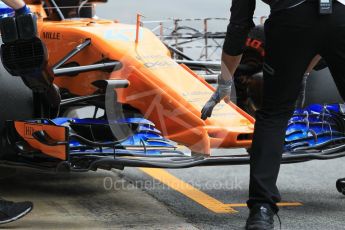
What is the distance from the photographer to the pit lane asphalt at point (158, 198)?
461cm

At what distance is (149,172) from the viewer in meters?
6.46

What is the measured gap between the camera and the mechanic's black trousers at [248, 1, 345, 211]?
371cm

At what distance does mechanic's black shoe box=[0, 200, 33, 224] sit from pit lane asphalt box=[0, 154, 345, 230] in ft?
0.25

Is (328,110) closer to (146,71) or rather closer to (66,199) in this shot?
(146,71)

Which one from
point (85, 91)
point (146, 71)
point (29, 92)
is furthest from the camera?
point (85, 91)

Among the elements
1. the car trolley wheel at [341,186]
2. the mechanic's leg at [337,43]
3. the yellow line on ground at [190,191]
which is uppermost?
the mechanic's leg at [337,43]

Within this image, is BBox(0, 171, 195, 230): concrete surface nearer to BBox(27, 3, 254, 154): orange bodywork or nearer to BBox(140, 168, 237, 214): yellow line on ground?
BBox(140, 168, 237, 214): yellow line on ground

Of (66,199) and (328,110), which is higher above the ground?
(328,110)

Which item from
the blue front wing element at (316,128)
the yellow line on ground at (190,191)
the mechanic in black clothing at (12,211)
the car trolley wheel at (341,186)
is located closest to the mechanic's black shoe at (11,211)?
the mechanic in black clothing at (12,211)

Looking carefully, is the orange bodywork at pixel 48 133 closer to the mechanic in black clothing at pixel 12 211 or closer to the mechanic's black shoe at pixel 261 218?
the mechanic in black clothing at pixel 12 211

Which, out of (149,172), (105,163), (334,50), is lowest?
(149,172)

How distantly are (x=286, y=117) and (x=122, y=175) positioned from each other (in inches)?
105

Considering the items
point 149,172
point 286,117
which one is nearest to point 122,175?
point 149,172

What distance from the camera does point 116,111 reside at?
5.23 metres
